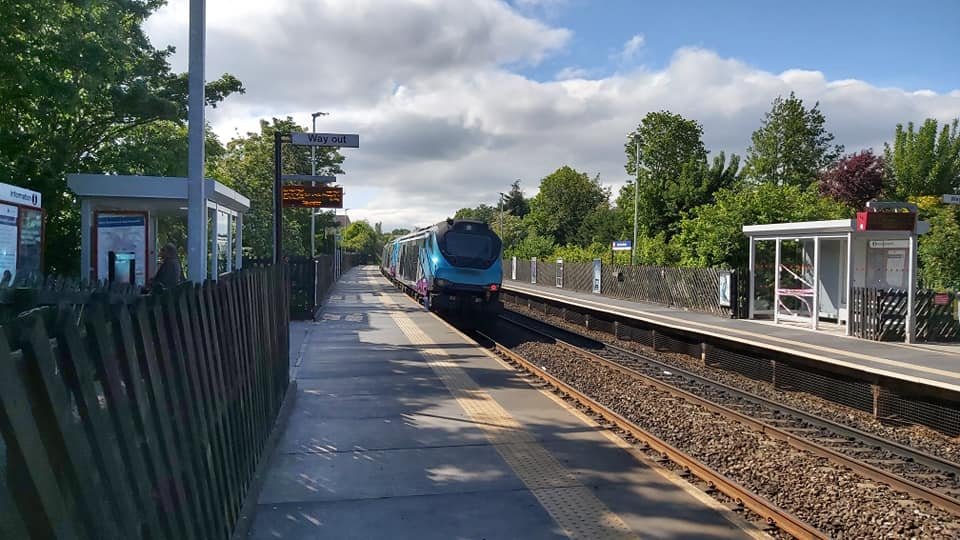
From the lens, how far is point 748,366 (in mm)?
13695

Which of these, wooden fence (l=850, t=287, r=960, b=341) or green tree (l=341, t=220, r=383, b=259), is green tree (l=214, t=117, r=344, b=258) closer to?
wooden fence (l=850, t=287, r=960, b=341)

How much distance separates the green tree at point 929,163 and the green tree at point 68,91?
137 feet

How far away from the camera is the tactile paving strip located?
5.09m

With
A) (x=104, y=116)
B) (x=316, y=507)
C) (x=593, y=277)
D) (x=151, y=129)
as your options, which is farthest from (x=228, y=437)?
(x=593, y=277)

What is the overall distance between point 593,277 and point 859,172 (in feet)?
67.8

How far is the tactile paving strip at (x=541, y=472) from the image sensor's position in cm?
509

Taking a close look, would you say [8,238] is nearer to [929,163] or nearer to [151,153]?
[151,153]

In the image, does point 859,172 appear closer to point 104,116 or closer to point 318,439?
point 104,116

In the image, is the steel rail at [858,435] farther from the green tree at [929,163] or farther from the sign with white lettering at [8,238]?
the green tree at [929,163]

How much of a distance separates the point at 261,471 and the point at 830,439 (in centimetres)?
653

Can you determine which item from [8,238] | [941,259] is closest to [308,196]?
[8,238]

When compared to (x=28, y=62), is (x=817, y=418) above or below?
below

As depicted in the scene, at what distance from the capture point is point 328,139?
32.0ft

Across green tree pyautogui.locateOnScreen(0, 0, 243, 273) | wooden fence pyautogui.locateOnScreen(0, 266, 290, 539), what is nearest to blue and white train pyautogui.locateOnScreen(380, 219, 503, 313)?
green tree pyautogui.locateOnScreen(0, 0, 243, 273)
